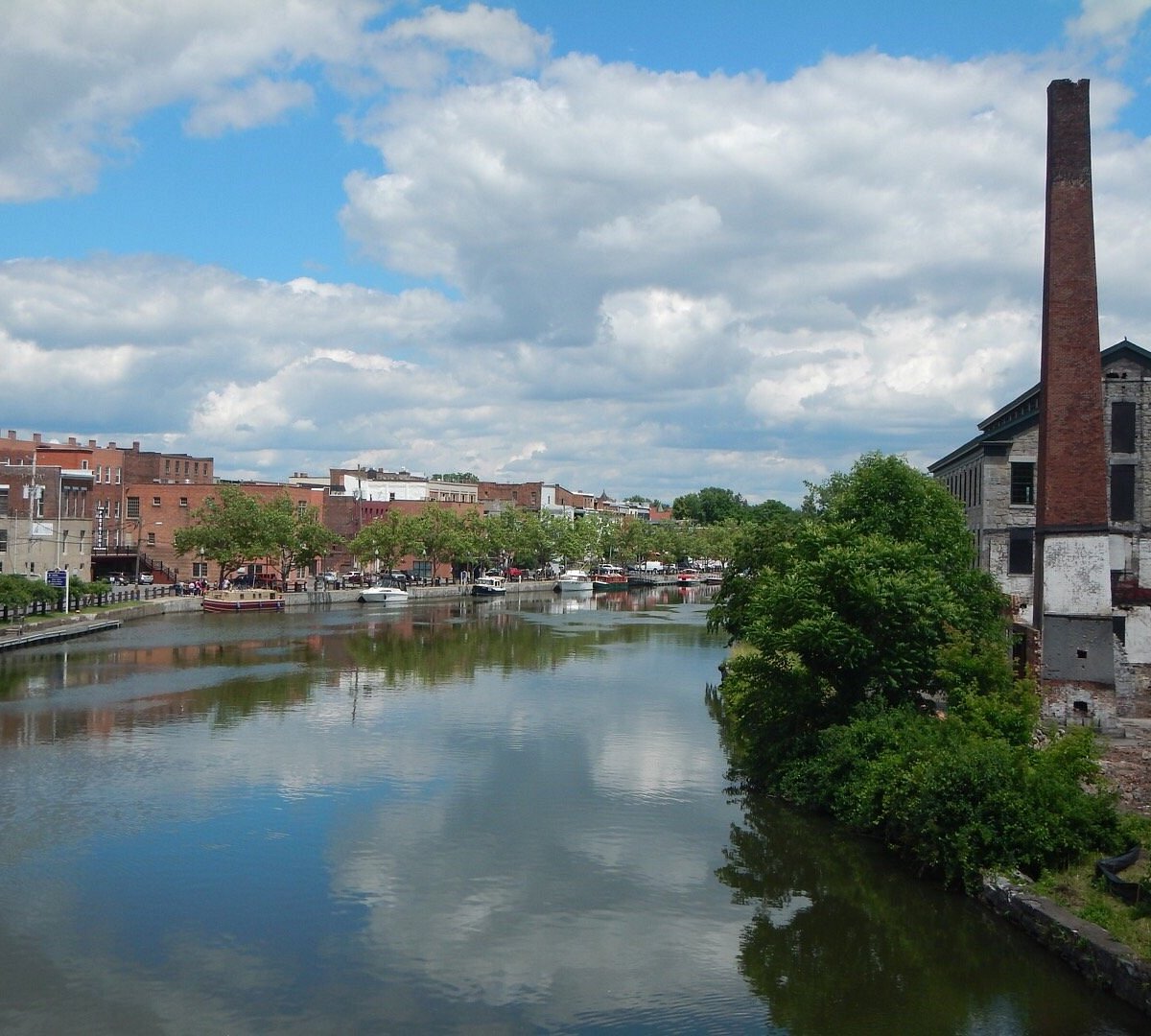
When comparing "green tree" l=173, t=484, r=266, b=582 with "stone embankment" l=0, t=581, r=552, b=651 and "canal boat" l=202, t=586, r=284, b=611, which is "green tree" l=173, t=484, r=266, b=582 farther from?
"canal boat" l=202, t=586, r=284, b=611

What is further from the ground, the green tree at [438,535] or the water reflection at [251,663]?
the green tree at [438,535]

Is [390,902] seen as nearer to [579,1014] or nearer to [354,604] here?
[579,1014]

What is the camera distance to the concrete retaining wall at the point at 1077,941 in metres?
17.6

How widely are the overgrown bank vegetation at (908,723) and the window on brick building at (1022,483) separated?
9912mm

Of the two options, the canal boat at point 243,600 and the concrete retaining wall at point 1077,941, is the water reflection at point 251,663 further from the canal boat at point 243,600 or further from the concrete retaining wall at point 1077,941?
the concrete retaining wall at point 1077,941

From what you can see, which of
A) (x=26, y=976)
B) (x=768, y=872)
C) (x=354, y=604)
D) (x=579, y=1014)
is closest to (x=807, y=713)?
(x=768, y=872)

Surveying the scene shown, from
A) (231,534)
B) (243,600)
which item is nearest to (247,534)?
(231,534)

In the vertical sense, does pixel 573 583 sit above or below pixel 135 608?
above

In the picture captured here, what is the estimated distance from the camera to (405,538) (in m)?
117

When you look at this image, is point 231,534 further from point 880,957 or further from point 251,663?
point 880,957

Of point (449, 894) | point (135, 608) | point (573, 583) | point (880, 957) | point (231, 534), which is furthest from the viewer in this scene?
point (573, 583)

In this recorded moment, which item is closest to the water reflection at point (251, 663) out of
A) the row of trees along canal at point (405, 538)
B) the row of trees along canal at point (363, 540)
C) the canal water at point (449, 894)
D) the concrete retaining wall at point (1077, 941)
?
the canal water at point (449, 894)

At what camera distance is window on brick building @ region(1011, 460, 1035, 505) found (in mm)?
46656

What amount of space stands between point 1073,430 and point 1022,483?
11404mm
